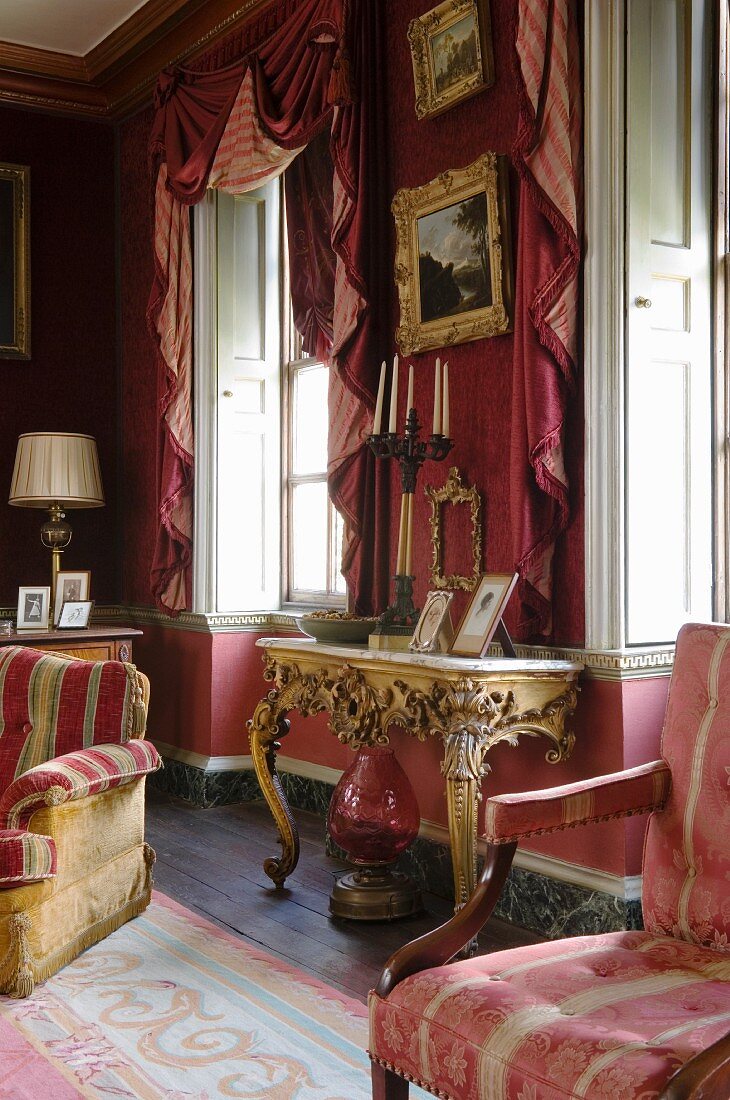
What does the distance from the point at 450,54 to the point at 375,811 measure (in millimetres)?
2507

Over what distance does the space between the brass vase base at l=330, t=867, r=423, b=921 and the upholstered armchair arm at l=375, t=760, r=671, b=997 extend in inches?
61.0

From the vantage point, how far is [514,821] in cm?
198

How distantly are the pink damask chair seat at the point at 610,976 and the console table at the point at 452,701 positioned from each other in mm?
897

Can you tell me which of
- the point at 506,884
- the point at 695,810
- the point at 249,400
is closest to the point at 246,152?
the point at 249,400

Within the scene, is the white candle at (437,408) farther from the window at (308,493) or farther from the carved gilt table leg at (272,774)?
the window at (308,493)

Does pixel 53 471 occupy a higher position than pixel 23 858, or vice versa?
pixel 53 471

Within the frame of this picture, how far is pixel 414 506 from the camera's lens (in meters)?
4.03

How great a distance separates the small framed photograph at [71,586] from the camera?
5.45 m

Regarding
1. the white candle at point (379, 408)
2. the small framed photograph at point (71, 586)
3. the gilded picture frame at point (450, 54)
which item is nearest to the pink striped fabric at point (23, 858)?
the white candle at point (379, 408)

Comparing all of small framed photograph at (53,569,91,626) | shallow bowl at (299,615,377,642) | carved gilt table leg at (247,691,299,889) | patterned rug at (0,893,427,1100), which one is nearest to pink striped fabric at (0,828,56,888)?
patterned rug at (0,893,427,1100)

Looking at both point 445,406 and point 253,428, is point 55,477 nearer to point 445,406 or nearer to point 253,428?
point 253,428

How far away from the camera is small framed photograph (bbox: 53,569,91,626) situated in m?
5.45

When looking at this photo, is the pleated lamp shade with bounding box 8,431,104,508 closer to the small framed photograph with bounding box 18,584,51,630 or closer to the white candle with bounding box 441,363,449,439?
the small framed photograph with bounding box 18,584,51,630

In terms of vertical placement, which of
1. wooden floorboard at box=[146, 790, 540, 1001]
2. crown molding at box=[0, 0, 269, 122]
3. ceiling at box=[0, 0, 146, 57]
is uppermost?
ceiling at box=[0, 0, 146, 57]
